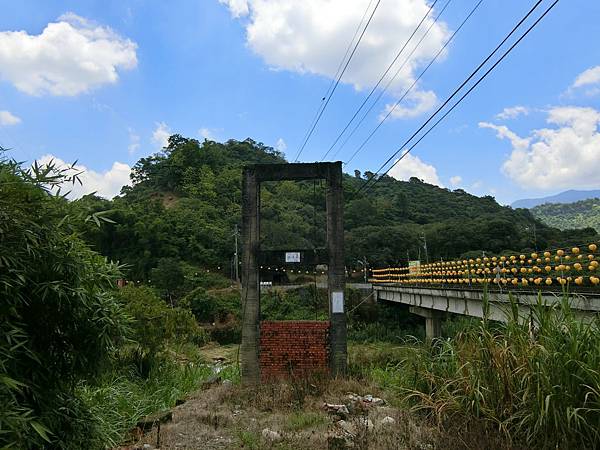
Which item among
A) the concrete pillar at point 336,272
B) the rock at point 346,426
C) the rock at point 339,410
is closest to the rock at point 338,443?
the rock at point 346,426

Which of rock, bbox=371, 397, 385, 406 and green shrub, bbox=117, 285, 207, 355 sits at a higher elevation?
green shrub, bbox=117, 285, 207, 355

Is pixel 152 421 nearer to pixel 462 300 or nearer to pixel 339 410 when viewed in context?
pixel 339 410

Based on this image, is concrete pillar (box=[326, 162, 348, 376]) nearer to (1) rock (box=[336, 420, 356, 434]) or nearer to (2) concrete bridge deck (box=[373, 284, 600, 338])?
(2) concrete bridge deck (box=[373, 284, 600, 338])

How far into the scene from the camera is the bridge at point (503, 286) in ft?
24.3

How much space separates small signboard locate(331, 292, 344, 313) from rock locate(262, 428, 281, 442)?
578cm

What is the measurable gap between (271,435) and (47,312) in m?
2.96

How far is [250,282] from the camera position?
1148cm

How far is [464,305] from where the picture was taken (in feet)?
55.5

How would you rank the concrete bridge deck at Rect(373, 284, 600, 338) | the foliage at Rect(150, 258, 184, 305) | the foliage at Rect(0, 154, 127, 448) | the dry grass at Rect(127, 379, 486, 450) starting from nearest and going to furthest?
the foliage at Rect(0, 154, 127, 448)
the dry grass at Rect(127, 379, 486, 450)
the concrete bridge deck at Rect(373, 284, 600, 338)
the foliage at Rect(150, 258, 184, 305)

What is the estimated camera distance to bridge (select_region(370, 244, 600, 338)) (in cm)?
741

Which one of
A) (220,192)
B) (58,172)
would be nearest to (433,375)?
(58,172)

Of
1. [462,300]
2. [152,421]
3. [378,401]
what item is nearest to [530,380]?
[378,401]

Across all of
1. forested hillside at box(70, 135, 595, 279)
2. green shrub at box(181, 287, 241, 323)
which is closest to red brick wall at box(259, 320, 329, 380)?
forested hillside at box(70, 135, 595, 279)

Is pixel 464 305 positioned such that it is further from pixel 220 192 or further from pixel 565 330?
pixel 220 192
